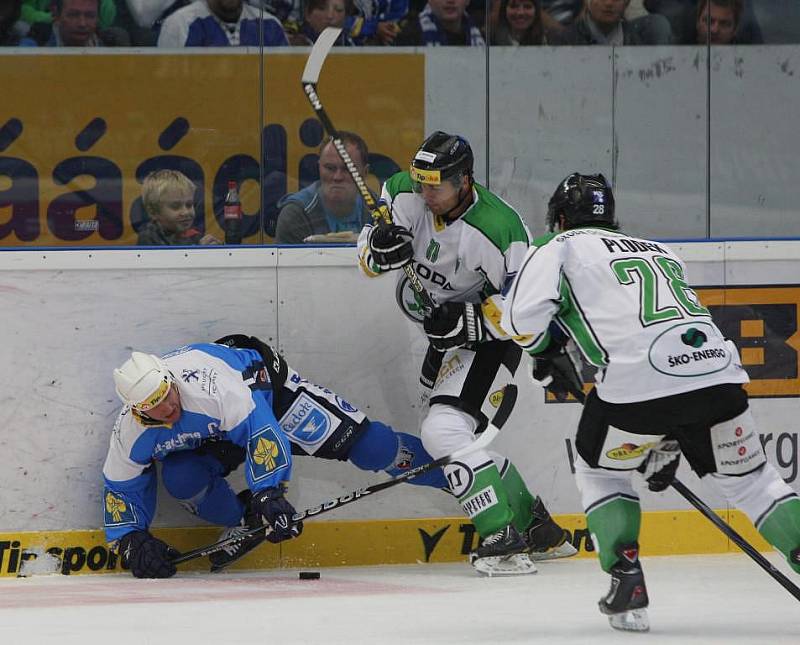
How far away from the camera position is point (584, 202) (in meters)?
3.49

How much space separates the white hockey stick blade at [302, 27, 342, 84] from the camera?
14.8ft

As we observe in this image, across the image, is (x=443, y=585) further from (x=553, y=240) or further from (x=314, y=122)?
(x=314, y=122)

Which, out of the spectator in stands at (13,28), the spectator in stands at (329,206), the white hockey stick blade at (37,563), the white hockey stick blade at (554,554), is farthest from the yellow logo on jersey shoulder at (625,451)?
the spectator in stands at (13,28)

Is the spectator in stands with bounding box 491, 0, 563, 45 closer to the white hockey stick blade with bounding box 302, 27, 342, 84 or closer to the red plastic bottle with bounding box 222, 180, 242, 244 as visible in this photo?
the white hockey stick blade with bounding box 302, 27, 342, 84

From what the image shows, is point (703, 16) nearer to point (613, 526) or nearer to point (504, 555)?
point (504, 555)

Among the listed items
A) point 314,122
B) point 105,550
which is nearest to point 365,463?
point 105,550

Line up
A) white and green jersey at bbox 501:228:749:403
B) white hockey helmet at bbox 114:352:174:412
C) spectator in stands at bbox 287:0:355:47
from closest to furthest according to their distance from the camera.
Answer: white and green jersey at bbox 501:228:749:403
white hockey helmet at bbox 114:352:174:412
spectator in stands at bbox 287:0:355:47

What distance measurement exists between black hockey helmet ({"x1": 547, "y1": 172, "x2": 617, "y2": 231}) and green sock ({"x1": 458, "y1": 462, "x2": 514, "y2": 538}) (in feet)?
3.26

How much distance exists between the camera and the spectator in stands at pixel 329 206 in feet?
15.6

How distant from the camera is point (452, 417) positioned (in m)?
4.37

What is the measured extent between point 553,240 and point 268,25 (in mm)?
1812

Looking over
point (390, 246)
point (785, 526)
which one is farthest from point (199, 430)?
point (785, 526)

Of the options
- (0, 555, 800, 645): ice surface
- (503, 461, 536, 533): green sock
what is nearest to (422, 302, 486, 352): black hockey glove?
(503, 461, 536, 533): green sock

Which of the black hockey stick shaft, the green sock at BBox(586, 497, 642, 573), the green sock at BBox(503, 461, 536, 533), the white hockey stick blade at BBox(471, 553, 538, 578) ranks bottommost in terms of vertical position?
the white hockey stick blade at BBox(471, 553, 538, 578)
